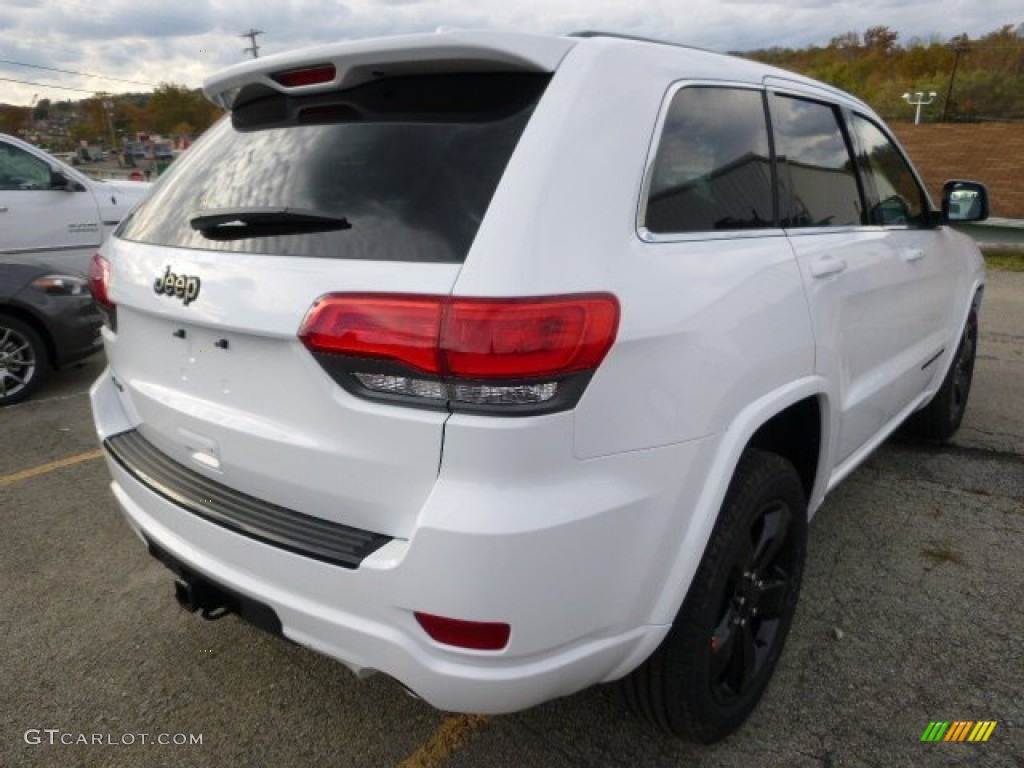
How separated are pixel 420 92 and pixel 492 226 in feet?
1.64

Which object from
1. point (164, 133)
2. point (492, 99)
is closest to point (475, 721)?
point (492, 99)

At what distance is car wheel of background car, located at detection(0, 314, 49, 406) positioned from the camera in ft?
16.9

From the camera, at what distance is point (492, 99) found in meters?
1.72

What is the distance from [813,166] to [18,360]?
17.0ft

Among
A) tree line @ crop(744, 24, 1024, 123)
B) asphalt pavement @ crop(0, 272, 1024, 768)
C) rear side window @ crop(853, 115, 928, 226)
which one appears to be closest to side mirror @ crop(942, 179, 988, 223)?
rear side window @ crop(853, 115, 928, 226)

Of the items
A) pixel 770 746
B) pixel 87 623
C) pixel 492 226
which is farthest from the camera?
pixel 87 623

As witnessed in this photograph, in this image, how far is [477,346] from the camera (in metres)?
1.47

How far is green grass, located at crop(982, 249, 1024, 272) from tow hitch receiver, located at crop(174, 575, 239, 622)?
12.4 m

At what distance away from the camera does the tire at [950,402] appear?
4.18m

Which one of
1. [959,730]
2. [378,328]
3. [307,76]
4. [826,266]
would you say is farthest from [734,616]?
[307,76]

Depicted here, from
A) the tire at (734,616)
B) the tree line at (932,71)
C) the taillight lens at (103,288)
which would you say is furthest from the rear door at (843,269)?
the tree line at (932,71)

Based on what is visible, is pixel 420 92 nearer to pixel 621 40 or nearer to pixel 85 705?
pixel 621 40

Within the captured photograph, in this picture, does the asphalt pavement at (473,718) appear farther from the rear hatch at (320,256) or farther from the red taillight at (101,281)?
the red taillight at (101,281)

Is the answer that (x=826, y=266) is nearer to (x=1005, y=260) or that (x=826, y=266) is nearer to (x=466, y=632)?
(x=466, y=632)
